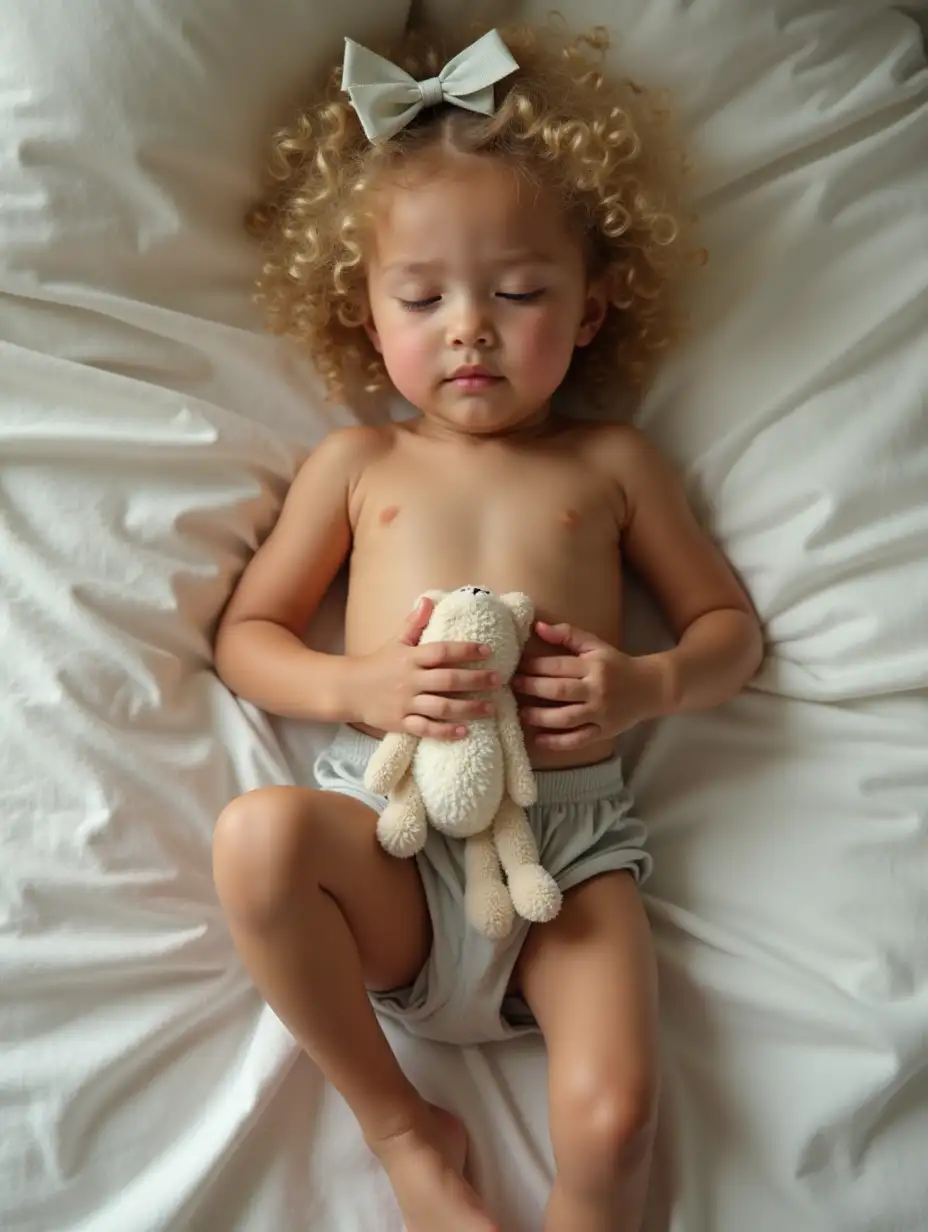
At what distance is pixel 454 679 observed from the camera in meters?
0.84

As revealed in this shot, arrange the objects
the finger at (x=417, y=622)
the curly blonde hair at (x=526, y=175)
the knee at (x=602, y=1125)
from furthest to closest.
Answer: the curly blonde hair at (x=526, y=175)
the finger at (x=417, y=622)
the knee at (x=602, y=1125)

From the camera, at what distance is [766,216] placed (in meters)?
1.02

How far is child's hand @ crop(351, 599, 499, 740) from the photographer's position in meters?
0.84

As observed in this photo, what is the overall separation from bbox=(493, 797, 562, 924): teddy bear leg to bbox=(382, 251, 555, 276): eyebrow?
44cm

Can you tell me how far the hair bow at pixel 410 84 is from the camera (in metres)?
0.94

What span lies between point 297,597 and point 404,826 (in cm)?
25

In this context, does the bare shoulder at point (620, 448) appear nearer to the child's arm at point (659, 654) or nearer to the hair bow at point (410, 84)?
the child's arm at point (659, 654)

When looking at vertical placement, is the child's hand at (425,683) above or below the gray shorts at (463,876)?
above

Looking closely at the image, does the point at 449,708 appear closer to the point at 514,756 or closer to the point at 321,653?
the point at 514,756

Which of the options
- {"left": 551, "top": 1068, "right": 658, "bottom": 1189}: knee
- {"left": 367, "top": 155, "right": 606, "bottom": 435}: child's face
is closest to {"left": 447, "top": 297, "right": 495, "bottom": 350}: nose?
{"left": 367, "top": 155, "right": 606, "bottom": 435}: child's face

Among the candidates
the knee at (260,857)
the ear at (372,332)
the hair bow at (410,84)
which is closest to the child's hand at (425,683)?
the knee at (260,857)

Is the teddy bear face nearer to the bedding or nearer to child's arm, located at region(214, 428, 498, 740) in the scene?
child's arm, located at region(214, 428, 498, 740)

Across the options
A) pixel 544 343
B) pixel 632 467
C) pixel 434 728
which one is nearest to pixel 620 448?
pixel 632 467

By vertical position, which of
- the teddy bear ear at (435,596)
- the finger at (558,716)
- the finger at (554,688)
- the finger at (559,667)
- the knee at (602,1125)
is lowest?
the knee at (602,1125)
